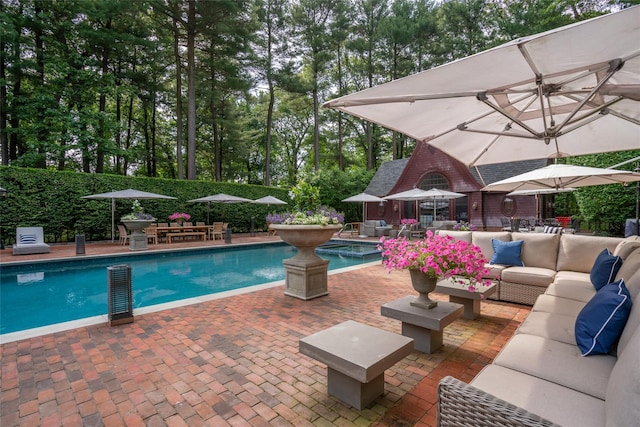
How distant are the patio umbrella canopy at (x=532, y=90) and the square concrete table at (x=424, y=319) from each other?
2.06 metres

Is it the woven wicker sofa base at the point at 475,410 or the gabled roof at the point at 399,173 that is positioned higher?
the gabled roof at the point at 399,173

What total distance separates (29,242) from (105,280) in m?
4.97

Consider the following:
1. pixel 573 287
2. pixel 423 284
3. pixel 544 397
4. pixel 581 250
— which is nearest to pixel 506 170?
pixel 581 250

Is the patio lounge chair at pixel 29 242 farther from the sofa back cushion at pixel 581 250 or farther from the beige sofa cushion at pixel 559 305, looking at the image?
the sofa back cushion at pixel 581 250

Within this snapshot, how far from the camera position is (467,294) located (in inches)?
150

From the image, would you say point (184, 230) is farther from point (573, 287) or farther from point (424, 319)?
point (573, 287)

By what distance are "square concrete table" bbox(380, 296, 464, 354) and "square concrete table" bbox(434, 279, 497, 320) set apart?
0.72 meters

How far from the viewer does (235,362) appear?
9.55 feet

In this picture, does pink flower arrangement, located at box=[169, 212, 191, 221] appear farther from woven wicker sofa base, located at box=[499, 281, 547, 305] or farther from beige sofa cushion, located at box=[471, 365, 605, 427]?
beige sofa cushion, located at box=[471, 365, 605, 427]

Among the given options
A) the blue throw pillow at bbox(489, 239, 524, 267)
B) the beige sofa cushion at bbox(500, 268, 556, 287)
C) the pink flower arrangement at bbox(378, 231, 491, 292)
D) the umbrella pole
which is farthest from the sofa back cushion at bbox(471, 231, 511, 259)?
the umbrella pole

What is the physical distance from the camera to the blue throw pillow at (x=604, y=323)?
76.3 inches

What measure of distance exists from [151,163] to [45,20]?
10.5m

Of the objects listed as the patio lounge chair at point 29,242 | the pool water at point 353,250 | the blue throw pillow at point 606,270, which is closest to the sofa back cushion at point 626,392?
the blue throw pillow at point 606,270

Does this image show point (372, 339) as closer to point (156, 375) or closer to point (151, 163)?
point (156, 375)
